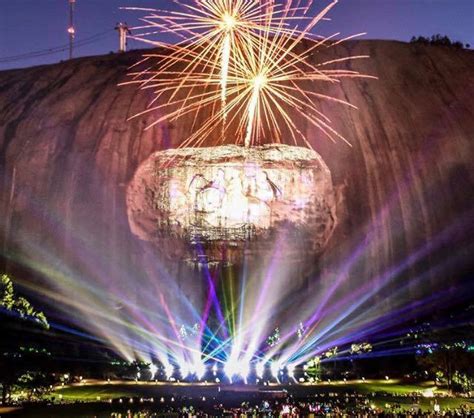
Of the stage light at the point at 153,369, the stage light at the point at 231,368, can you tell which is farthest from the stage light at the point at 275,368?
the stage light at the point at 153,369

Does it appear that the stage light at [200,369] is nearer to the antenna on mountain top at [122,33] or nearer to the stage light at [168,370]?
the stage light at [168,370]

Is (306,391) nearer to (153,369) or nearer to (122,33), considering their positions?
(153,369)

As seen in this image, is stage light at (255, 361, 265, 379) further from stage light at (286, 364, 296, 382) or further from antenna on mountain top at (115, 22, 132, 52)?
antenna on mountain top at (115, 22, 132, 52)

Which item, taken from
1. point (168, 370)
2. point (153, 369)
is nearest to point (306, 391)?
point (168, 370)

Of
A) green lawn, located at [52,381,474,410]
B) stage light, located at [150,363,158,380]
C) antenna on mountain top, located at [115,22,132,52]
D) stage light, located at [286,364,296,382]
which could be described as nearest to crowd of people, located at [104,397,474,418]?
green lawn, located at [52,381,474,410]

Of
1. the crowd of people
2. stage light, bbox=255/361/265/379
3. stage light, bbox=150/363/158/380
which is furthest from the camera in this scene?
stage light, bbox=150/363/158/380
